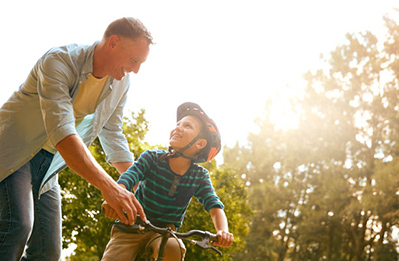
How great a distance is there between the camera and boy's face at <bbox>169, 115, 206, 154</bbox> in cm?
325

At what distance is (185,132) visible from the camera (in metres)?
3.31

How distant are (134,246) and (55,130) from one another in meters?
0.86

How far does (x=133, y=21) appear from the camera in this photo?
285 cm

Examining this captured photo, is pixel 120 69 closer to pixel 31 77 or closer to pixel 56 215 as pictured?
pixel 31 77

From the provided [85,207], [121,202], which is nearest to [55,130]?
[121,202]

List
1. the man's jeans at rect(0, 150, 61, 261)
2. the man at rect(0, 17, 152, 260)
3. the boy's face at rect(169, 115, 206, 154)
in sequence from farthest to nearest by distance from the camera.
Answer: the boy's face at rect(169, 115, 206, 154) → the man's jeans at rect(0, 150, 61, 261) → the man at rect(0, 17, 152, 260)

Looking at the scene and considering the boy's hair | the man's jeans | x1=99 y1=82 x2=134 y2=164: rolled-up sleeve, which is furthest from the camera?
x1=99 y1=82 x2=134 y2=164: rolled-up sleeve

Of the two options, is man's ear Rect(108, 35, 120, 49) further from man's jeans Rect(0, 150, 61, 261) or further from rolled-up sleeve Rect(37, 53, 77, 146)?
man's jeans Rect(0, 150, 61, 261)

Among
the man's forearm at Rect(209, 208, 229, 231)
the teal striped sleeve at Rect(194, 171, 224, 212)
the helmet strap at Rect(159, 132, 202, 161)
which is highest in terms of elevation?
the helmet strap at Rect(159, 132, 202, 161)

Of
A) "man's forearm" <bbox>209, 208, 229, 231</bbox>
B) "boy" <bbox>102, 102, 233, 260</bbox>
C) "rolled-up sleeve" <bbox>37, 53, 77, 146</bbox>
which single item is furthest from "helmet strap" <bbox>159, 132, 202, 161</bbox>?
"rolled-up sleeve" <bbox>37, 53, 77, 146</bbox>

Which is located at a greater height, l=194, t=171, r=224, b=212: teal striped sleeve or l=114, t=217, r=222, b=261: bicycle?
l=194, t=171, r=224, b=212: teal striped sleeve

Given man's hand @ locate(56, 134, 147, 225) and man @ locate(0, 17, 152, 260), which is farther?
man @ locate(0, 17, 152, 260)

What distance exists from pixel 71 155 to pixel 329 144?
25237 millimetres

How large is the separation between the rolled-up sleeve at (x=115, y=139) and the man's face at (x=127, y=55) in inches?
22.7
